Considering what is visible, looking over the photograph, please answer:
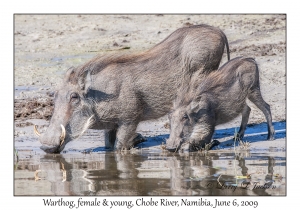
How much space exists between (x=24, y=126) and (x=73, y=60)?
3.77 m

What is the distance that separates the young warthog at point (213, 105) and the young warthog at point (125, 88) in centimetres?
26

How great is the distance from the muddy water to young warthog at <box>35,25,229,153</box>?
0.33m

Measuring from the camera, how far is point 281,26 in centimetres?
1404

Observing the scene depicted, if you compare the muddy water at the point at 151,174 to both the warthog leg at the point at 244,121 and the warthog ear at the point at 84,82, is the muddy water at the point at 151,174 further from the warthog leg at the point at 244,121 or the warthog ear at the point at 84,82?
the warthog leg at the point at 244,121

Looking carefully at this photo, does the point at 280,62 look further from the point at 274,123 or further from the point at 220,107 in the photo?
the point at 220,107

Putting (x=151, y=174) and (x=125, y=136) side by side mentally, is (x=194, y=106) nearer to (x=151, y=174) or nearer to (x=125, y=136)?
(x=125, y=136)

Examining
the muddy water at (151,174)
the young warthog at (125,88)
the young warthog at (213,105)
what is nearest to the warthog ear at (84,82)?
the young warthog at (125,88)

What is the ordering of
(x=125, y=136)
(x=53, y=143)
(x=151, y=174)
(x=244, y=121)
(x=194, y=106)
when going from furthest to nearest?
(x=244, y=121) → (x=125, y=136) → (x=194, y=106) → (x=53, y=143) → (x=151, y=174)

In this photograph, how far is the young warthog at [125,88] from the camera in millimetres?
7723

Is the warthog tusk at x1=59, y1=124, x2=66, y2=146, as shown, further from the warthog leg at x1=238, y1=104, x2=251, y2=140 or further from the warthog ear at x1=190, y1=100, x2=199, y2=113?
the warthog leg at x1=238, y1=104, x2=251, y2=140

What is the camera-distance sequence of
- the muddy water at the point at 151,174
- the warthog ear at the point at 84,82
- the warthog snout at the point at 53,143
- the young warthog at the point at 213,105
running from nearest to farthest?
the muddy water at the point at 151,174
the warthog snout at the point at 53,143
the young warthog at the point at 213,105
the warthog ear at the point at 84,82

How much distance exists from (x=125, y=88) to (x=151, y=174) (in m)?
1.87

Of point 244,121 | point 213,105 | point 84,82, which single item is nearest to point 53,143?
point 84,82

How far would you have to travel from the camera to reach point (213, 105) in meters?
7.93
